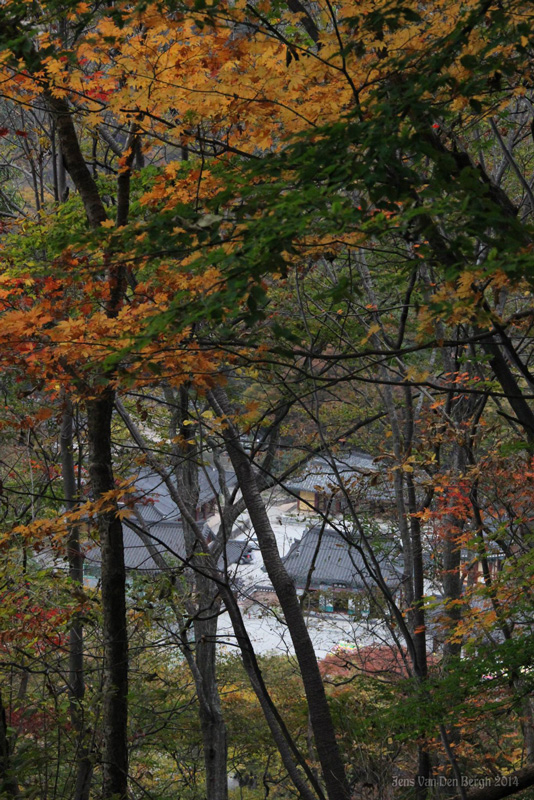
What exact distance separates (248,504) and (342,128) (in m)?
4.03

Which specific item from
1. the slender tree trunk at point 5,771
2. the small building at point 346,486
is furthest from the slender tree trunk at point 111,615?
the small building at point 346,486

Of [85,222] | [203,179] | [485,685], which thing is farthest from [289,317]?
[485,685]

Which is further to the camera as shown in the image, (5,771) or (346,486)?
(346,486)

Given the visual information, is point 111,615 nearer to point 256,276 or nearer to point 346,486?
point 256,276

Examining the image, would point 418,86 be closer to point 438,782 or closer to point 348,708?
point 438,782

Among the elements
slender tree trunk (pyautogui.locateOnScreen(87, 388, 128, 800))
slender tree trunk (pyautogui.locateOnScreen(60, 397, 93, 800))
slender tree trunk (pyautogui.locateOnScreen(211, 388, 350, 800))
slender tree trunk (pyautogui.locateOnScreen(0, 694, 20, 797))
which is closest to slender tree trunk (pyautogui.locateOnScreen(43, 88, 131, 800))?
slender tree trunk (pyautogui.locateOnScreen(87, 388, 128, 800))

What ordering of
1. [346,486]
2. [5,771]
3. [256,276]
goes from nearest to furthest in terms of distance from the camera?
[256,276], [5,771], [346,486]

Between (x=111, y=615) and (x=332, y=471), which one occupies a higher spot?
(x=332, y=471)

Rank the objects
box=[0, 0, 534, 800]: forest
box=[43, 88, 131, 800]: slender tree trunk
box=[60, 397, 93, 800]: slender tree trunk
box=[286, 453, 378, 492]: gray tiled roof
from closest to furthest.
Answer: box=[0, 0, 534, 800]: forest, box=[43, 88, 131, 800]: slender tree trunk, box=[60, 397, 93, 800]: slender tree trunk, box=[286, 453, 378, 492]: gray tiled roof

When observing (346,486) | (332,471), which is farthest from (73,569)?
(332,471)

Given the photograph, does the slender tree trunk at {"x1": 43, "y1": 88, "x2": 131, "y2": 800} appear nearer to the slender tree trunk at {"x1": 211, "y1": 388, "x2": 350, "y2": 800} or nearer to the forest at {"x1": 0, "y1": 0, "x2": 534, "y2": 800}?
the forest at {"x1": 0, "y1": 0, "x2": 534, "y2": 800}

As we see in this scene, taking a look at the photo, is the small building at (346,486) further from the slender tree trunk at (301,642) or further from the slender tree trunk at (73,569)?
the slender tree trunk at (73,569)

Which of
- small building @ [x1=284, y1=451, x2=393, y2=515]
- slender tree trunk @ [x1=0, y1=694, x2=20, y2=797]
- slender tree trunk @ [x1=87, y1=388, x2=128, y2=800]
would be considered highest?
small building @ [x1=284, y1=451, x2=393, y2=515]

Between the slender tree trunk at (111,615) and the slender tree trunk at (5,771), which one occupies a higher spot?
the slender tree trunk at (111,615)
